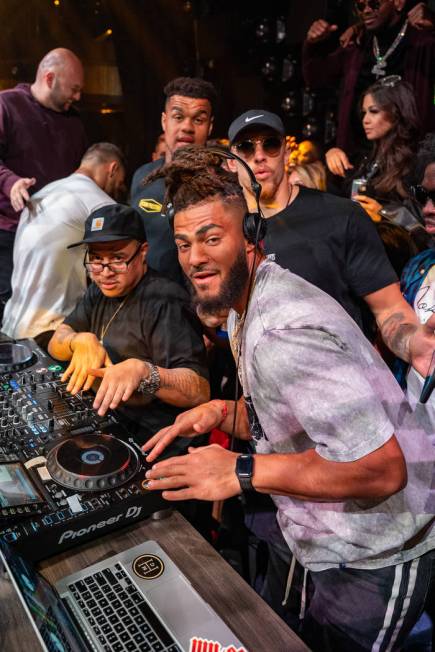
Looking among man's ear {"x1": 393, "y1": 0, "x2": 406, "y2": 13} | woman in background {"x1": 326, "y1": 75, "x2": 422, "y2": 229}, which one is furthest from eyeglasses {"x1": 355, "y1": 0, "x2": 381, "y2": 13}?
woman in background {"x1": 326, "y1": 75, "x2": 422, "y2": 229}

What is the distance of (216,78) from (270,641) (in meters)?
5.43

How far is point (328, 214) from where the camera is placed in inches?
86.5

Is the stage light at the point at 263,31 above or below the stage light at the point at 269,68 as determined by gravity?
above

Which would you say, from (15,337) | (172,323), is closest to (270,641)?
(172,323)

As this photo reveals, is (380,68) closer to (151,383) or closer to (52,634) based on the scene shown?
(151,383)

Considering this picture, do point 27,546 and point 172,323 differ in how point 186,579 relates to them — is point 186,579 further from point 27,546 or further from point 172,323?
point 172,323

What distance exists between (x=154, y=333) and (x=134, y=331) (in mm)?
105

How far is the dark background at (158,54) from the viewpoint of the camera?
498 centimetres

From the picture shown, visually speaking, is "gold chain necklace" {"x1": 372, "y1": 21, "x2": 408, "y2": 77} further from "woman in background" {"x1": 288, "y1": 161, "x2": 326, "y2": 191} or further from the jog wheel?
the jog wheel

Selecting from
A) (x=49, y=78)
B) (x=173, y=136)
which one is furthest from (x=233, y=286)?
(x=49, y=78)

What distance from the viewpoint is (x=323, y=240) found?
85.1 inches

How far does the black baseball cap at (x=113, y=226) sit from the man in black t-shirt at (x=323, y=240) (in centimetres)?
49

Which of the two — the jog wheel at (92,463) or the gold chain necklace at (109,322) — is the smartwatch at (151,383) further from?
the gold chain necklace at (109,322)

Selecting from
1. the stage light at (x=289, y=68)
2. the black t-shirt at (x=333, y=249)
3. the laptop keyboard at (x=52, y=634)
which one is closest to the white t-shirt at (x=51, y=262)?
the black t-shirt at (x=333, y=249)
